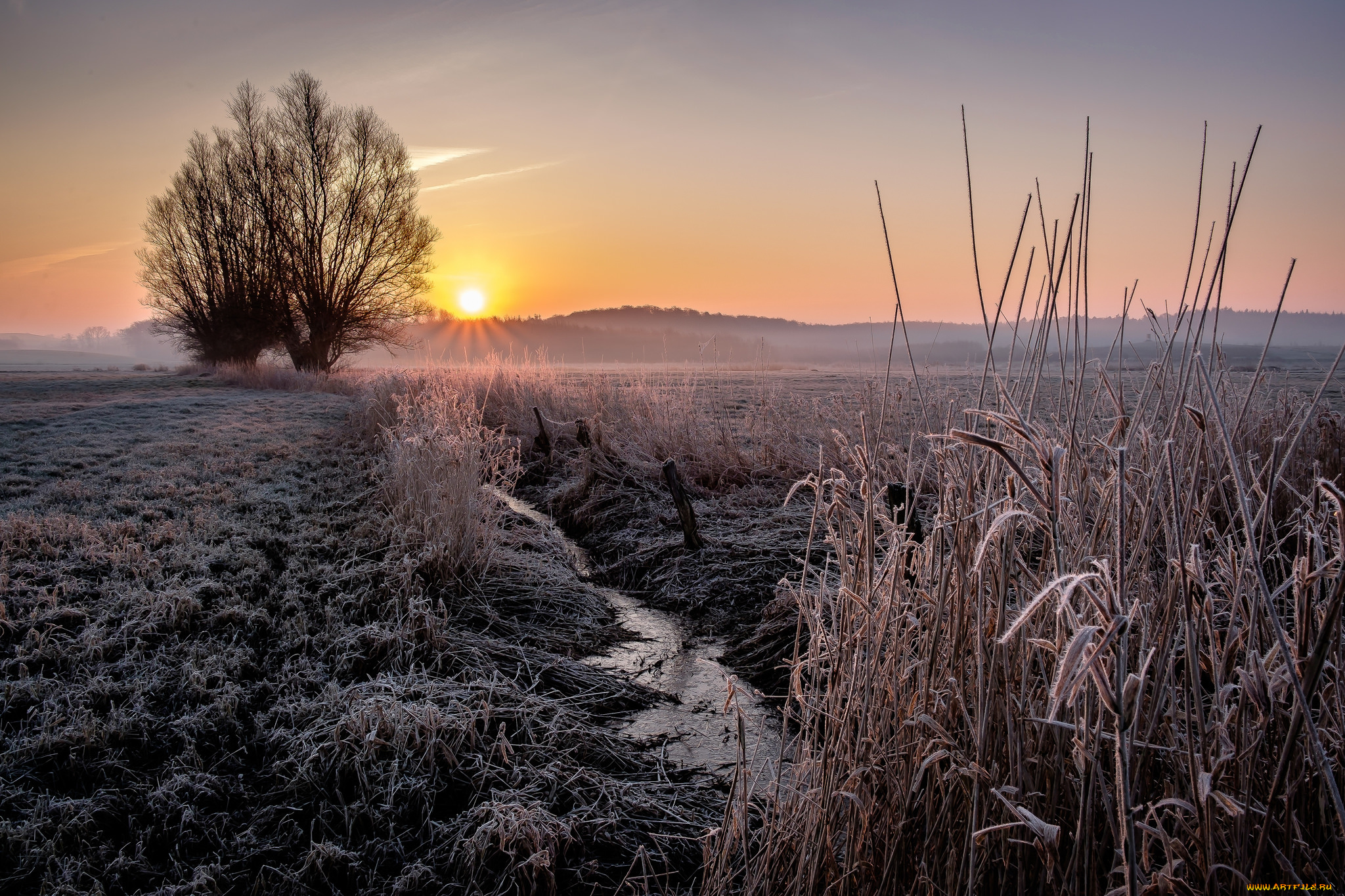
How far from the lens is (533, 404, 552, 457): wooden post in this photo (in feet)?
29.4

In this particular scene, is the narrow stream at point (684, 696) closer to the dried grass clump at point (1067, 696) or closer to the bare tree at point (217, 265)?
the dried grass clump at point (1067, 696)

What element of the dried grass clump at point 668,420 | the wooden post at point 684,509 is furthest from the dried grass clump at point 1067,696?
the dried grass clump at point 668,420

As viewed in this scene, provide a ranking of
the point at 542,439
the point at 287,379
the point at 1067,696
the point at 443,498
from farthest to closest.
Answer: the point at 287,379 < the point at 542,439 < the point at 443,498 < the point at 1067,696

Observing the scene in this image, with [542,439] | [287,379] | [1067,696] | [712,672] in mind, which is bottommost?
[712,672]

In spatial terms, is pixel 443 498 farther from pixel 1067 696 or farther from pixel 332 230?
pixel 332 230

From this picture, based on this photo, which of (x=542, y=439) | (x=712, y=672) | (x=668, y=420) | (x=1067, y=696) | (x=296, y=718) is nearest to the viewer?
(x=1067, y=696)

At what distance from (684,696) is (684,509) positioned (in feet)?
6.55

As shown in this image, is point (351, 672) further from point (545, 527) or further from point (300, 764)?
point (545, 527)

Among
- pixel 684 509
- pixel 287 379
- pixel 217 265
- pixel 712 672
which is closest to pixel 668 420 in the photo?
pixel 684 509

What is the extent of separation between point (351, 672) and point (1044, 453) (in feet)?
10.6

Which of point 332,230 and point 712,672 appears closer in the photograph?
point 712,672

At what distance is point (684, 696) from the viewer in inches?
138

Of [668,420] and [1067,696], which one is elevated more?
[1067,696]

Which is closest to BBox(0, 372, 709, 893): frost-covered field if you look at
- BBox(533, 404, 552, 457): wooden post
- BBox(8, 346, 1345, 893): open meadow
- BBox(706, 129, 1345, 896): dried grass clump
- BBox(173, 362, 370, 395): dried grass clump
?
BBox(8, 346, 1345, 893): open meadow
